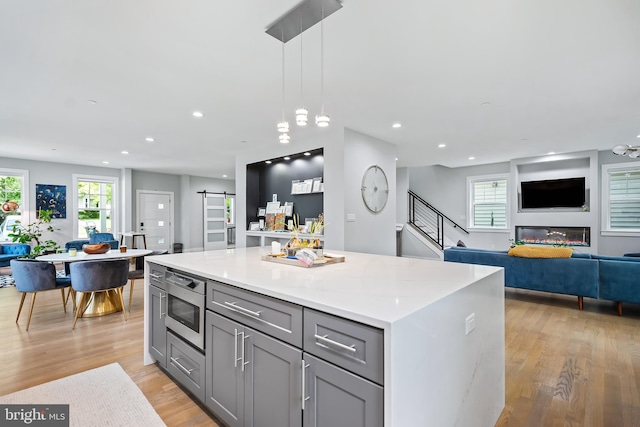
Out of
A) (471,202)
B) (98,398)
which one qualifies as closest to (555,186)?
(471,202)

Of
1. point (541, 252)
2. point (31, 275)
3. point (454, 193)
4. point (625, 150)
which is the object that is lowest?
point (31, 275)

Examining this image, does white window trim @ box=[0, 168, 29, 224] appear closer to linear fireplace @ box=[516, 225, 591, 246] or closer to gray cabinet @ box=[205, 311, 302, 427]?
gray cabinet @ box=[205, 311, 302, 427]

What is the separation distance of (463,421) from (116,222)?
9731 millimetres

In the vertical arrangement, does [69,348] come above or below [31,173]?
below

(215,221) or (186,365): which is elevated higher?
(215,221)

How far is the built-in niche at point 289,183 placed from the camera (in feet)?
18.1

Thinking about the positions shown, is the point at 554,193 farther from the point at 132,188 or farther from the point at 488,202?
the point at 132,188

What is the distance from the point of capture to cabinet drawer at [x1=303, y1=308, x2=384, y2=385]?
1079mm

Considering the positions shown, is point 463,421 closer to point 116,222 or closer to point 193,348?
point 193,348

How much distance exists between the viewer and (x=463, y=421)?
1.49 m

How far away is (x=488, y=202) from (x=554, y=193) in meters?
1.54

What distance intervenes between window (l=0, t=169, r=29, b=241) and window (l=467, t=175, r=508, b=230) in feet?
36.5

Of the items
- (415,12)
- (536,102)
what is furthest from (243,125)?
(536,102)

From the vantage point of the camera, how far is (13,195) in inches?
280
